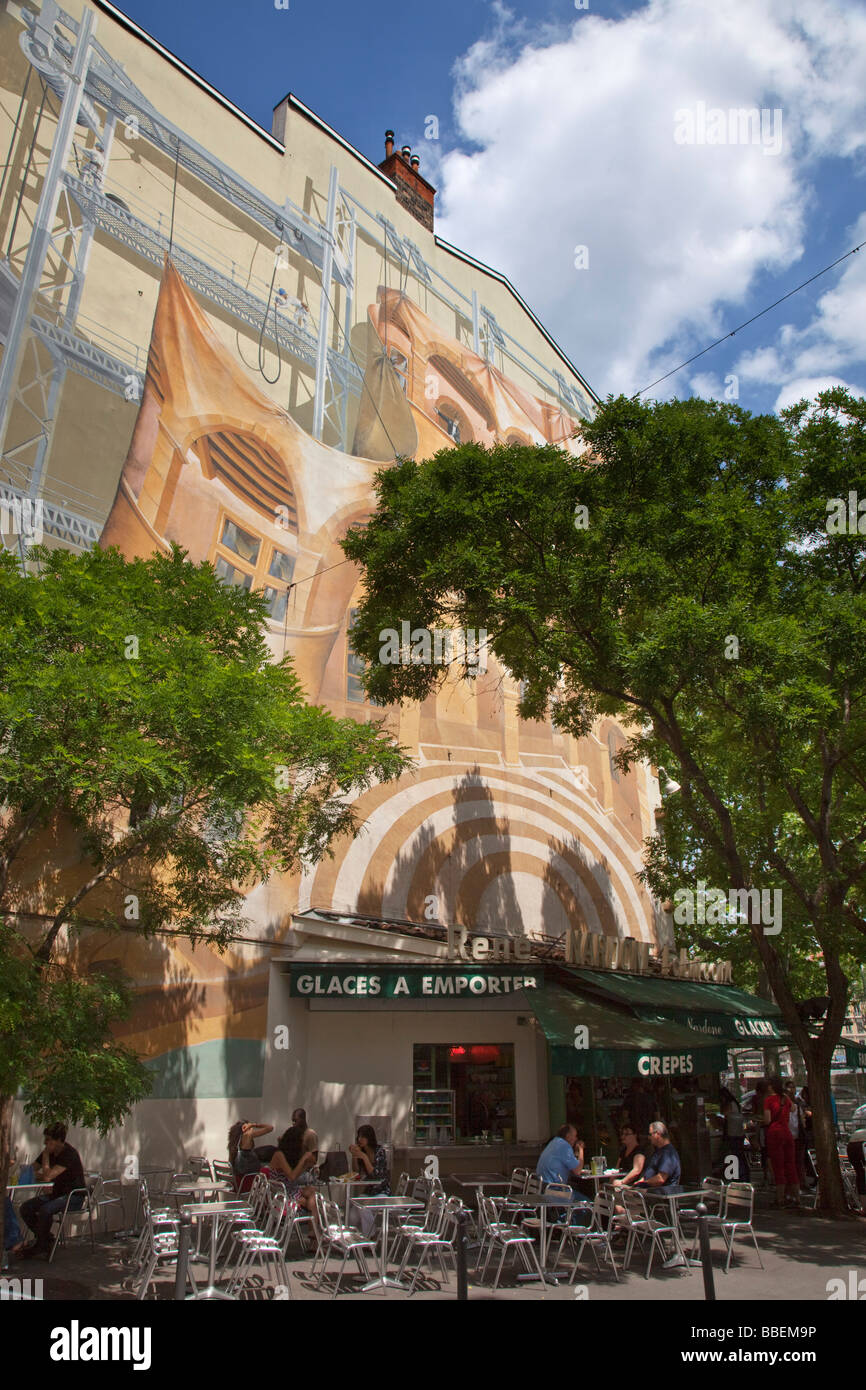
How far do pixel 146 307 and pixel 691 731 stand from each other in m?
13.7

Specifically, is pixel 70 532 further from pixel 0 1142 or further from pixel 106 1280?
pixel 106 1280

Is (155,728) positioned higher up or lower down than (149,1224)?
higher up

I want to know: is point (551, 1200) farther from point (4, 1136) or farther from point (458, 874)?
point (458, 874)

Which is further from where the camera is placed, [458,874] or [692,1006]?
[458,874]

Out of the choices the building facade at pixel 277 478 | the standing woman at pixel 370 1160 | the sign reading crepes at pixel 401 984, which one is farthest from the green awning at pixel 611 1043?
the standing woman at pixel 370 1160

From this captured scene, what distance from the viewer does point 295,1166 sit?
12.0 m

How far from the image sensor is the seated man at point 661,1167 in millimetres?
11000

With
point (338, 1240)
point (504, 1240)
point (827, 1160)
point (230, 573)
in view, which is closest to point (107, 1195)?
point (338, 1240)

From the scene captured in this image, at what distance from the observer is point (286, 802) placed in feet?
42.7

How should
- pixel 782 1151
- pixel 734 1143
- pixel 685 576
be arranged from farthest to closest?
1. pixel 734 1143
2. pixel 782 1151
3. pixel 685 576

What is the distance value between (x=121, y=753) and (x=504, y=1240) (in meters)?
6.56
